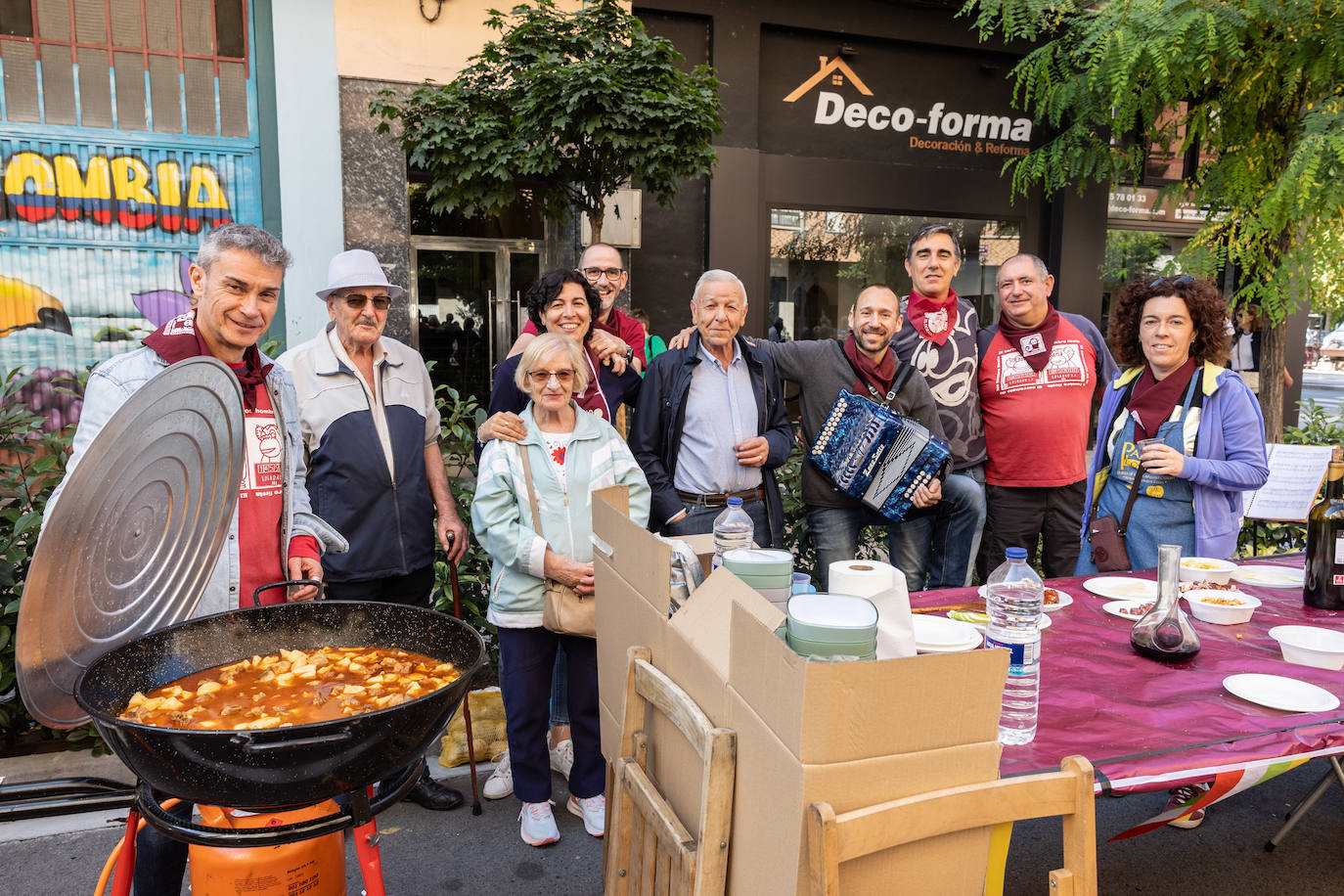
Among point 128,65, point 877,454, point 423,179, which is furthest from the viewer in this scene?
point 423,179

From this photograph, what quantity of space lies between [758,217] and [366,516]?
6604 mm

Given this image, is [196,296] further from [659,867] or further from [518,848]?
[518,848]

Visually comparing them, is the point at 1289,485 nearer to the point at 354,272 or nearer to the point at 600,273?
the point at 600,273

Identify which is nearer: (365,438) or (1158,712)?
(1158,712)

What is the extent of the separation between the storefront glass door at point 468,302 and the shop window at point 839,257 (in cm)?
275

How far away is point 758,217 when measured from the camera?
29.0 ft

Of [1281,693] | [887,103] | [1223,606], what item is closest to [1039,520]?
[1223,606]

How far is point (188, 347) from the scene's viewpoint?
2.34 m

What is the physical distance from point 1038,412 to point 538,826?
3.06 metres

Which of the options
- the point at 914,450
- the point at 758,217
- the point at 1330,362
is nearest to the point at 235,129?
the point at 758,217

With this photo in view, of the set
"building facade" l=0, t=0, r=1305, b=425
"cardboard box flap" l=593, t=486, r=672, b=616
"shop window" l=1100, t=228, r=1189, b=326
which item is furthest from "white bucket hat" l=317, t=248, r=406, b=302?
"shop window" l=1100, t=228, r=1189, b=326

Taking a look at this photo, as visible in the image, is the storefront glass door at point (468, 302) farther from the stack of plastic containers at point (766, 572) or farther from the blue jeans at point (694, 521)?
the stack of plastic containers at point (766, 572)

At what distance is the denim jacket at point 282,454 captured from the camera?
2221 millimetres

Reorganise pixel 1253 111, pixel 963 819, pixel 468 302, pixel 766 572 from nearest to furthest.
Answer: pixel 963 819 → pixel 766 572 → pixel 1253 111 → pixel 468 302
